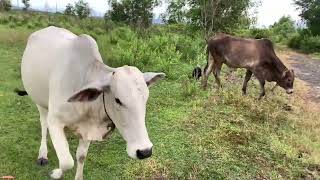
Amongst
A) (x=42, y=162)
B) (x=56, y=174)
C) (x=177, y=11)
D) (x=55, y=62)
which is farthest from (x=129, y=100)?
(x=177, y=11)

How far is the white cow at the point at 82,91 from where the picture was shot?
2.81 meters

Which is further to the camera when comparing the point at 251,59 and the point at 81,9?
the point at 81,9

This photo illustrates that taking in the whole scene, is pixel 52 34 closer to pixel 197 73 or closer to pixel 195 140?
pixel 195 140

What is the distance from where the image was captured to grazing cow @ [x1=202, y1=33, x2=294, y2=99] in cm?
852

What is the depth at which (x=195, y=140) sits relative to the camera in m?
5.54

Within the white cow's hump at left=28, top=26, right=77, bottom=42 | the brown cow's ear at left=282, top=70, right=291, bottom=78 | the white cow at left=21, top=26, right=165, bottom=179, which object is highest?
the white cow's hump at left=28, top=26, right=77, bottom=42

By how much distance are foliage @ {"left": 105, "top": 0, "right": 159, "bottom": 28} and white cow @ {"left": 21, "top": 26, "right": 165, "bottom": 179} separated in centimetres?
2001

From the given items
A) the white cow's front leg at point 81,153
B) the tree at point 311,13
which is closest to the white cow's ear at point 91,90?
the white cow's front leg at point 81,153

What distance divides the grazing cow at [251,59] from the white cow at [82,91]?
16.8 ft

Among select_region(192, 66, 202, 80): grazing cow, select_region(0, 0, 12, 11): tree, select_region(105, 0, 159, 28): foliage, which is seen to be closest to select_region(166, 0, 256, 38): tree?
select_region(105, 0, 159, 28): foliage

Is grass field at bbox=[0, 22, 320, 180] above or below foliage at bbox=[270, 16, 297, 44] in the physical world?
above

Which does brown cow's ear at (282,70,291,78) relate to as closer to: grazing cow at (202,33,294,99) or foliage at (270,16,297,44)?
grazing cow at (202,33,294,99)

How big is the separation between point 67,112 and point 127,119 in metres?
0.68

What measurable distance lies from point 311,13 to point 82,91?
2835 cm
